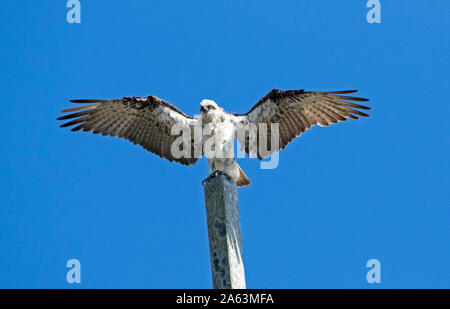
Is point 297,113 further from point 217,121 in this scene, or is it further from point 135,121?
point 135,121

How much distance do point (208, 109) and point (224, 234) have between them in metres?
3.44

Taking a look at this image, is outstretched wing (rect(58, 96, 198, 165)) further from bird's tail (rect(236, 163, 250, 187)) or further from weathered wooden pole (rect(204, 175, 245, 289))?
weathered wooden pole (rect(204, 175, 245, 289))

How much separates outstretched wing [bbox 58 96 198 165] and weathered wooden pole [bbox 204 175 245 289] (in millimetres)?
3386

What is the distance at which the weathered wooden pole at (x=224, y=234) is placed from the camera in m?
7.10

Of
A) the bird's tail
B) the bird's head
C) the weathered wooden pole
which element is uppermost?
the bird's head

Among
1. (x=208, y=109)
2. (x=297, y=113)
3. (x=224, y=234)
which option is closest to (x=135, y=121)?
(x=208, y=109)

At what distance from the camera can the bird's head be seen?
406 inches

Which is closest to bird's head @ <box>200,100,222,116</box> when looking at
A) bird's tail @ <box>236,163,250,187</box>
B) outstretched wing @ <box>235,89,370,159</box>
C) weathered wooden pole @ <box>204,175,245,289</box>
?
outstretched wing @ <box>235,89,370,159</box>

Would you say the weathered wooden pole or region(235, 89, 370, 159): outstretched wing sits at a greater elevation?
region(235, 89, 370, 159): outstretched wing

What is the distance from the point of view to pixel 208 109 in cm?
1032
